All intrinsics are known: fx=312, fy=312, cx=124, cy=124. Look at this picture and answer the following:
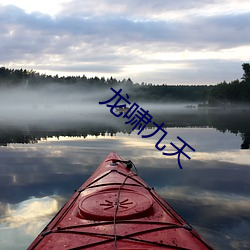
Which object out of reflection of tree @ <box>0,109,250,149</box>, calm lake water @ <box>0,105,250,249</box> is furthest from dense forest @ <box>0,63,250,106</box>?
calm lake water @ <box>0,105,250,249</box>

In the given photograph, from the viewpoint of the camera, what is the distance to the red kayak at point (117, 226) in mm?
4152

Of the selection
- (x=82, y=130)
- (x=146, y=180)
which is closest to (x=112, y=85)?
(x=82, y=130)

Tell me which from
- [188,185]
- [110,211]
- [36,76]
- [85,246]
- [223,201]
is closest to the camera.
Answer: [85,246]

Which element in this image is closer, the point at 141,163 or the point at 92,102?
the point at 141,163

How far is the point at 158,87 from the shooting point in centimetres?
17175

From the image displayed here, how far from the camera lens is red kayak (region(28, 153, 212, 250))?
415 cm

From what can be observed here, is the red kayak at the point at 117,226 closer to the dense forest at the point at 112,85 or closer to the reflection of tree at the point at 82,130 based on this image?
the reflection of tree at the point at 82,130

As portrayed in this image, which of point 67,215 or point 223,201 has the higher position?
point 67,215

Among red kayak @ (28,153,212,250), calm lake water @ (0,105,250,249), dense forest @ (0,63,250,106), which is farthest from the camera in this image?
dense forest @ (0,63,250,106)

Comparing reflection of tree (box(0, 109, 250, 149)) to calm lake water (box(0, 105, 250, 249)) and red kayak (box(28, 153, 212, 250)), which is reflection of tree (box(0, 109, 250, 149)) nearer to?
calm lake water (box(0, 105, 250, 249))

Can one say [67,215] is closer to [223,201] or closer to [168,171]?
[223,201]

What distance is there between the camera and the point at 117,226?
4.59 m

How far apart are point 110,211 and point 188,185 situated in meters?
5.36

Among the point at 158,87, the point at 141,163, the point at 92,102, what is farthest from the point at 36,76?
the point at 141,163
